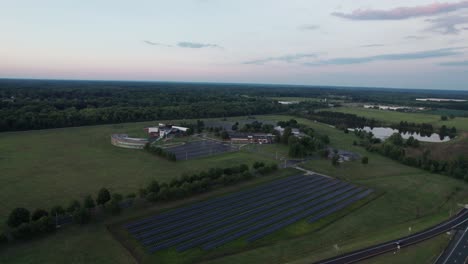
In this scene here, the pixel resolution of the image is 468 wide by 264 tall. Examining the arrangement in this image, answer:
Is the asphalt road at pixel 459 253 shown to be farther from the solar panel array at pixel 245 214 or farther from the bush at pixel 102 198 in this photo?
the bush at pixel 102 198

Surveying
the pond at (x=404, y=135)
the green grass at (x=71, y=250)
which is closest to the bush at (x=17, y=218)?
the green grass at (x=71, y=250)

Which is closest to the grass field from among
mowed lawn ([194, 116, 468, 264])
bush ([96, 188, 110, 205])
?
mowed lawn ([194, 116, 468, 264])

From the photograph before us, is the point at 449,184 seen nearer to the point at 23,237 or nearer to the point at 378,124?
the point at 23,237

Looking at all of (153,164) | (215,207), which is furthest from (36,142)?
(215,207)

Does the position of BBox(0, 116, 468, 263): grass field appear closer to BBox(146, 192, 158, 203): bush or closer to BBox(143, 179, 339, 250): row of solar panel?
BBox(146, 192, 158, 203): bush

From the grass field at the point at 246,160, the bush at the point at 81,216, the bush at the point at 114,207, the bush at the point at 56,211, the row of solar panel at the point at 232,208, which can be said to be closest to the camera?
the grass field at the point at 246,160

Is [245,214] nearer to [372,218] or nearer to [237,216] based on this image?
[237,216]
